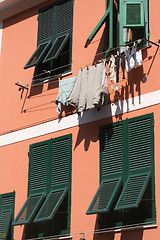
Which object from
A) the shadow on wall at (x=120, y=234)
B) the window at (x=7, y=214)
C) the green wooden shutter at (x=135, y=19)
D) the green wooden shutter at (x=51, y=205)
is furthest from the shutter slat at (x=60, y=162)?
the green wooden shutter at (x=135, y=19)

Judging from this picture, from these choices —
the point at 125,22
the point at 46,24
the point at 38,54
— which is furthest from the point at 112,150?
the point at 46,24

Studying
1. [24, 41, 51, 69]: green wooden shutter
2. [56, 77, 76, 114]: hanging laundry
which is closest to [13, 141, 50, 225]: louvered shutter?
[56, 77, 76, 114]: hanging laundry

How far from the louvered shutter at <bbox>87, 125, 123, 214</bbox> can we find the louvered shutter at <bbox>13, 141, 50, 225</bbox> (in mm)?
1572

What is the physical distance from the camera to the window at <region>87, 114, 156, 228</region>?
39.2ft

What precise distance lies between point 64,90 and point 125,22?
198 centimetres

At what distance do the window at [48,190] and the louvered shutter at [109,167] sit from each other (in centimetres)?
93

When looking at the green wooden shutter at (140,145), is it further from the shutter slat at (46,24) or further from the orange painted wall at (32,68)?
the shutter slat at (46,24)

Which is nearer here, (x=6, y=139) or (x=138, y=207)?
(x=138, y=207)

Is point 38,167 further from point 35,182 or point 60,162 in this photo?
point 60,162

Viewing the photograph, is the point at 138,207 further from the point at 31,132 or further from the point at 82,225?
the point at 31,132

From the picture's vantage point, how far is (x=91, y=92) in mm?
13289

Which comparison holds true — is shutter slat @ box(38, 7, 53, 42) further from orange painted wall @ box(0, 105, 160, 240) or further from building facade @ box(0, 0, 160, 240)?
orange painted wall @ box(0, 105, 160, 240)

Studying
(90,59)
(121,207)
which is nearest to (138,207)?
(121,207)

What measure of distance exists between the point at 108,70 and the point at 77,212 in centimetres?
293
